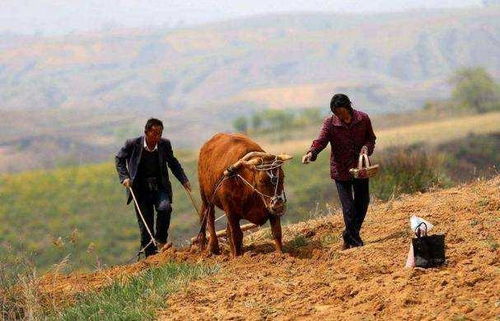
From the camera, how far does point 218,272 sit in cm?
818

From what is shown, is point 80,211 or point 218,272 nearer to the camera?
point 218,272

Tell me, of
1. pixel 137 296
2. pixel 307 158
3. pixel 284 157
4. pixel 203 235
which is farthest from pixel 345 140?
pixel 203 235

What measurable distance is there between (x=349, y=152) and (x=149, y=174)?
112 inches

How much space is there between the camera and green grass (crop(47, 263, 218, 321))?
7.07 m

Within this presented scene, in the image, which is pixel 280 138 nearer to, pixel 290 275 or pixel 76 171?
pixel 76 171

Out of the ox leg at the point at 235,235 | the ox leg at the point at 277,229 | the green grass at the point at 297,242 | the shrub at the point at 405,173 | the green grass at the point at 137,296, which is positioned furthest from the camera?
the shrub at the point at 405,173

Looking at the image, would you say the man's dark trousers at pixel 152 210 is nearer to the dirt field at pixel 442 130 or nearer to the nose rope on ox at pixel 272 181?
the nose rope on ox at pixel 272 181

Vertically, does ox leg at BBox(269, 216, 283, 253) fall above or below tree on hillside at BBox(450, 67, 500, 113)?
above

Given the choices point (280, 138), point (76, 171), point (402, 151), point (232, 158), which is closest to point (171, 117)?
point (76, 171)

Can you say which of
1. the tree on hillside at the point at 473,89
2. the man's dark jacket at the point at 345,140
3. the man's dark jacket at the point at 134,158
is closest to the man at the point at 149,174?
the man's dark jacket at the point at 134,158

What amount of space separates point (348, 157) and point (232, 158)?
1.47 metres

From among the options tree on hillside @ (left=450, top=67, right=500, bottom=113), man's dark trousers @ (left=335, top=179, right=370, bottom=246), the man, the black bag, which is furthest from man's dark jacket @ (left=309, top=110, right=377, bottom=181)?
tree on hillside @ (left=450, top=67, right=500, bottom=113)

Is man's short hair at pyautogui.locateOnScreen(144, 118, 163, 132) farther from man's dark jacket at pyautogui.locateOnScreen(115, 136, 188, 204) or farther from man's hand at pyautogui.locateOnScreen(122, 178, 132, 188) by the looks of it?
man's hand at pyautogui.locateOnScreen(122, 178, 132, 188)

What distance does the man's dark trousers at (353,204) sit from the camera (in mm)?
8695
